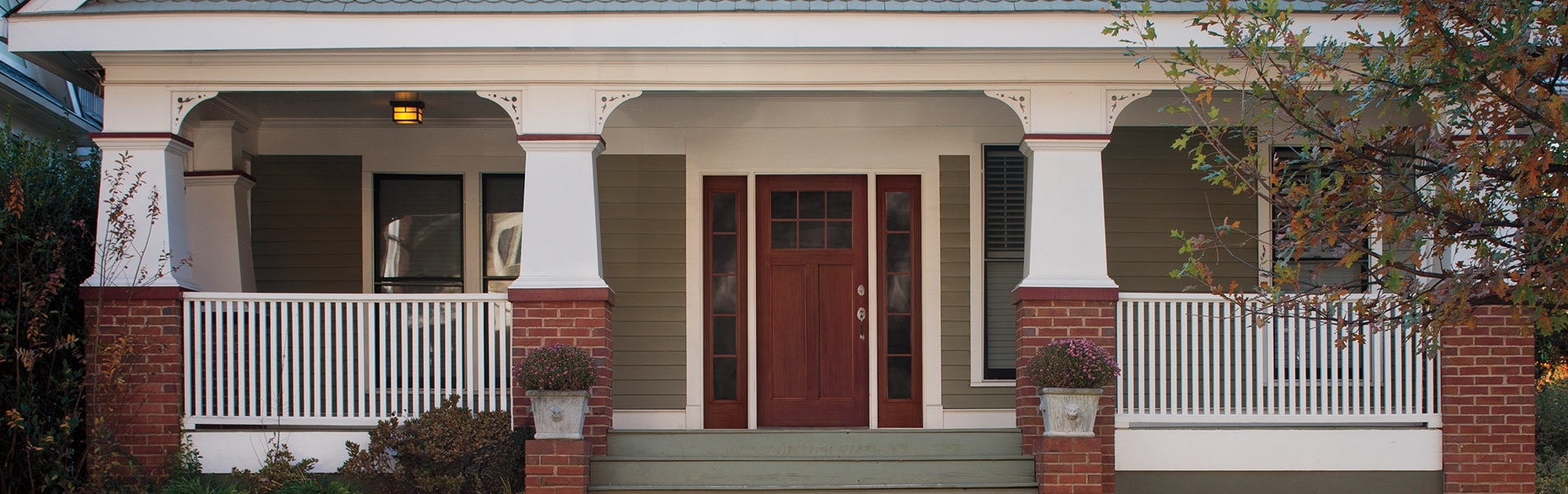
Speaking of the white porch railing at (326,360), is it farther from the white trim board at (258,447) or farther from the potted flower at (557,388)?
the potted flower at (557,388)

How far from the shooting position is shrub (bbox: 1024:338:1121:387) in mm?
7973

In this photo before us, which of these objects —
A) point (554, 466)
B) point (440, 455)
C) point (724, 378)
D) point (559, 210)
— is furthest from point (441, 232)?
Answer: point (554, 466)

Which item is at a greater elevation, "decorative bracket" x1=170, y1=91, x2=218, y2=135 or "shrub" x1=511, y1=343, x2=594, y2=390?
"decorative bracket" x1=170, y1=91, x2=218, y2=135

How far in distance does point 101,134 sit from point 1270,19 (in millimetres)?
6620

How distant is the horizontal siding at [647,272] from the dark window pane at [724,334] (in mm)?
254

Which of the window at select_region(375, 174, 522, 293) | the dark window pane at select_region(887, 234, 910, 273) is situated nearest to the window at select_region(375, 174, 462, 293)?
the window at select_region(375, 174, 522, 293)

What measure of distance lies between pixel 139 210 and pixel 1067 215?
5481 mm

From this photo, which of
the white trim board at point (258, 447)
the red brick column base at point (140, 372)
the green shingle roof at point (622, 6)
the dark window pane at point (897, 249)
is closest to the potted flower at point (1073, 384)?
the green shingle roof at point (622, 6)

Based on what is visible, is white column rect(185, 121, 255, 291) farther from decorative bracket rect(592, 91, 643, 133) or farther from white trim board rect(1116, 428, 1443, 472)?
white trim board rect(1116, 428, 1443, 472)

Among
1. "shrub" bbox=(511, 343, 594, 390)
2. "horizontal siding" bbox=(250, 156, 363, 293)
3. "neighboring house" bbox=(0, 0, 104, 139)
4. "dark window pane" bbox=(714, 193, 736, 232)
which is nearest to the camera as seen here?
"shrub" bbox=(511, 343, 594, 390)

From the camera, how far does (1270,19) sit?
545 centimetres

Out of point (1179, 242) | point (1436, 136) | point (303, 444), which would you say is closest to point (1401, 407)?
point (1179, 242)

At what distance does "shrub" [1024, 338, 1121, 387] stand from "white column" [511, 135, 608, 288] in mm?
2628

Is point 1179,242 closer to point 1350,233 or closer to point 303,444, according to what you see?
point 1350,233
